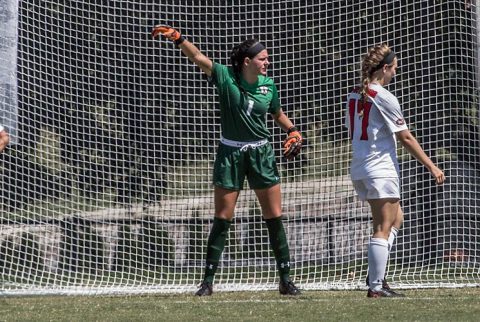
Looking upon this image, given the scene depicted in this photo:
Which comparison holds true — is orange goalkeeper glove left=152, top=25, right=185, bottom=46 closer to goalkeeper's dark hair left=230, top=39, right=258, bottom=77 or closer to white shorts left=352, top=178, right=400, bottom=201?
goalkeeper's dark hair left=230, top=39, right=258, bottom=77

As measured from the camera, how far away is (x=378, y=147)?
7.67 metres

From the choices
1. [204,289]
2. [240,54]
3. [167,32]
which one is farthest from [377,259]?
[167,32]

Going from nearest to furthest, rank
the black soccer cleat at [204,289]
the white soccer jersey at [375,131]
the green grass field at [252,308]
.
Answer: the green grass field at [252,308] < the white soccer jersey at [375,131] < the black soccer cleat at [204,289]

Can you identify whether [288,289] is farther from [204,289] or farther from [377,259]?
[377,259]

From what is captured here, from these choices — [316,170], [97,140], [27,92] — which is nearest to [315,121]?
[316,170]

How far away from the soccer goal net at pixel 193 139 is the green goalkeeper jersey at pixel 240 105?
2.18 meters

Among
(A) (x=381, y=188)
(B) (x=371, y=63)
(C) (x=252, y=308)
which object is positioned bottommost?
(C) (x=252, y=308)

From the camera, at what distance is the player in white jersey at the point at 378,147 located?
759 cm

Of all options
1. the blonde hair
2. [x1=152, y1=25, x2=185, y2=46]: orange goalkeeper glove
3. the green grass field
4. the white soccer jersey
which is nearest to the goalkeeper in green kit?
[x1=152, y1=25, x2=185, y2=46]: orange goalkeeper glove

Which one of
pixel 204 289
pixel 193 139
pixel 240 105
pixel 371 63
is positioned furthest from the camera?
pixel 193 139

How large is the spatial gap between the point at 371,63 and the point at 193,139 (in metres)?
3.95

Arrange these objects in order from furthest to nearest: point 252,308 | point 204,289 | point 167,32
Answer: point 204,289
point 167,32
point 252,308

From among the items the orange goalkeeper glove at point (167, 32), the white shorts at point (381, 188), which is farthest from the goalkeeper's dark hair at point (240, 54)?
the white shorts at point (381, 188)

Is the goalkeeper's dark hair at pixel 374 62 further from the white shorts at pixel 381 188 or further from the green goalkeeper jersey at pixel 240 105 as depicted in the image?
the green goalkeeper jersey at pixel 240 105
